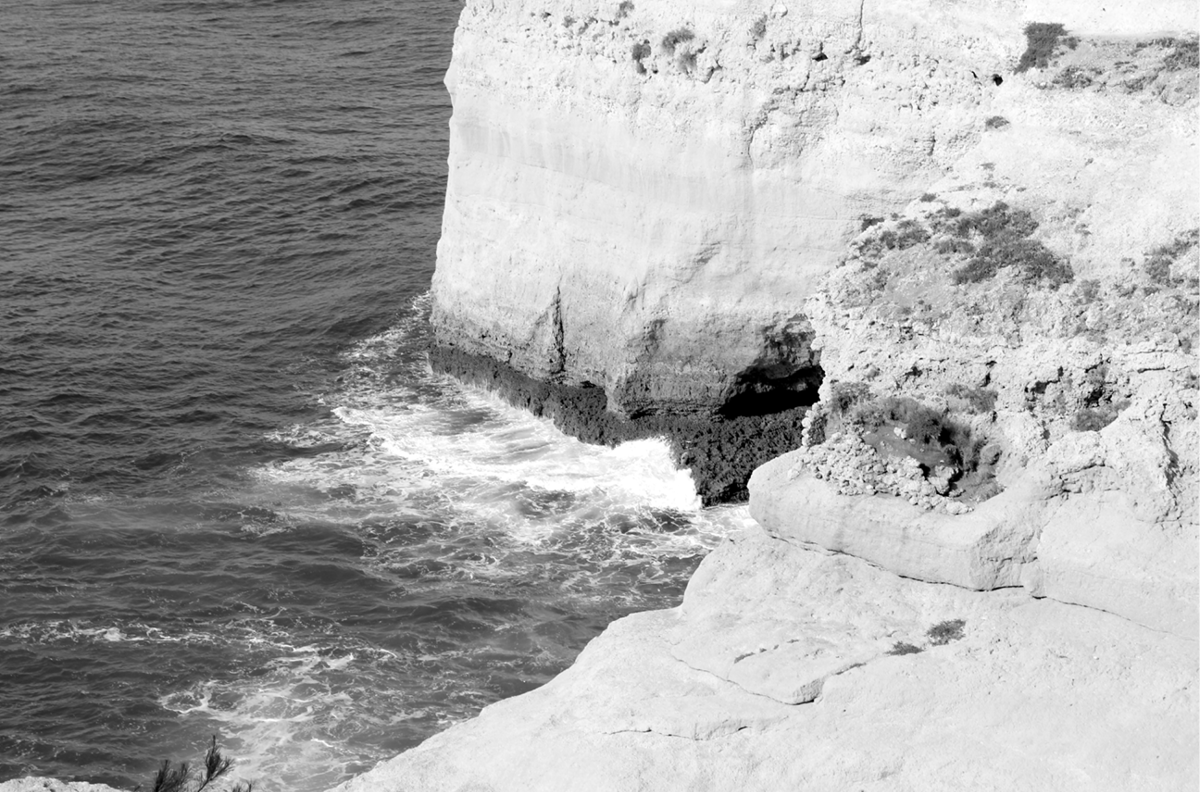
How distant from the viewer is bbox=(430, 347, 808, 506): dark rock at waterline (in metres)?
43.5

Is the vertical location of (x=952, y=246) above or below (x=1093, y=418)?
above

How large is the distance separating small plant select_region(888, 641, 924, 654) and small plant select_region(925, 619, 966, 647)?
30 centimetres

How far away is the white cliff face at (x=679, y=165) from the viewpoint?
40438 mm

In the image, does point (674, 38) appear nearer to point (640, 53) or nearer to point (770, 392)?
point (640, 53)

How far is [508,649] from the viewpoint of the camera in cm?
3819

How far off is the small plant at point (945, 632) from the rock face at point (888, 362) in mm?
88

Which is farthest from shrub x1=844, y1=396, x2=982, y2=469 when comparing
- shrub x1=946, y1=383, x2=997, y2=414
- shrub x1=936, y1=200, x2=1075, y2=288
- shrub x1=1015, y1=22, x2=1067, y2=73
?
shrub x1=1015, y1=22, x2=1067, y2=73

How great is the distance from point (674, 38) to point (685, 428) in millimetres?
10406

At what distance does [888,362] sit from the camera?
3169 centimetres

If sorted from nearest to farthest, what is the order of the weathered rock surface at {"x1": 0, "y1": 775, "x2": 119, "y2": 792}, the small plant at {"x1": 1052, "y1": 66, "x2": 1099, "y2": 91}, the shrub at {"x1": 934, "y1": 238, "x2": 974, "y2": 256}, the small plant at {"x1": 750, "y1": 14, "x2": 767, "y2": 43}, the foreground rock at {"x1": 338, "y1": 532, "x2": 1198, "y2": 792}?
the foreground rock at {"x1": 338, "y1": 532, "x2": 1198, "y2": 792}
the weathered rock surface at {"x1": 0, "y1": 775, "x2": 119, "y2": 792}
the shrub at {"x1": 934, "y1": 238, "x2": 974, "y2": 256}
the small plant at {"x1": 1052, "y1": 66, "x2": 1099, "y2": 91}
the small plant at {"x1": 750, "y1": 14, "x2": 767, "y2": 43}

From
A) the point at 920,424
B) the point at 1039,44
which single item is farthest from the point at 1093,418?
the point at 1039,44

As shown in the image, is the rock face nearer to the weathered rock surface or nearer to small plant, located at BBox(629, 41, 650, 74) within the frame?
small plant, located at BBox(629, 41, 650, 74)

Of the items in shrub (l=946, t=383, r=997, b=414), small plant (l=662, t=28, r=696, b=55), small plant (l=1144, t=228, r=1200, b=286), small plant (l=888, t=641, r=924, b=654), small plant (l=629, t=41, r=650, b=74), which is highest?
small plant (l=662, t=28, r=696, b=55)

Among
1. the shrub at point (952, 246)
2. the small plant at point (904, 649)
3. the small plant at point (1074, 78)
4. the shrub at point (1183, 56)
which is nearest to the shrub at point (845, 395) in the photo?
the shrub at point (952, 246)
